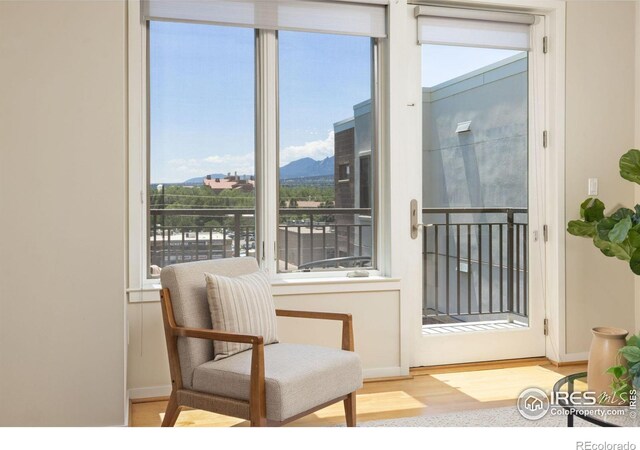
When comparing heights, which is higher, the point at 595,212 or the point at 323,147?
the point at 323,147

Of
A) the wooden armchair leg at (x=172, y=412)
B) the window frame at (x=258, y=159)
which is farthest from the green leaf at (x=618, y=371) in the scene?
the window frame at (x=258, y=159)

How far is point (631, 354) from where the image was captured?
183cm

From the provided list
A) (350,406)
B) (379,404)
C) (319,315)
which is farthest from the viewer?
(379,404)

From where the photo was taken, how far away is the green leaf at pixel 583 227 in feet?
12.3

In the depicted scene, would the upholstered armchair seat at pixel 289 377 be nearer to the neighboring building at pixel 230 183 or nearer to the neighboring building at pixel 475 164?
the neighboring building at pixel 230 183

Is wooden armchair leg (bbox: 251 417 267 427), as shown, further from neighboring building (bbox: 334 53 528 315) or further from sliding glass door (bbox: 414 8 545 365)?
sliding glass door (bbox: 414 8 545 365)

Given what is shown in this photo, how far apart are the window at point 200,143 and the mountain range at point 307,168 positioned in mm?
210

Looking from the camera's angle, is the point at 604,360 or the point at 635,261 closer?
the point at 604,360

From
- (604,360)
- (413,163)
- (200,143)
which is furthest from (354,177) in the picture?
(604,360)

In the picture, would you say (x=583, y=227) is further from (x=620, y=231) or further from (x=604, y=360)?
(x=604, y=360)

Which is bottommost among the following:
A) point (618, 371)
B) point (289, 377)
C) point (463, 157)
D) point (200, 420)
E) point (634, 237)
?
point (200, 420)

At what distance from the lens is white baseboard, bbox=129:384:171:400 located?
327 cm

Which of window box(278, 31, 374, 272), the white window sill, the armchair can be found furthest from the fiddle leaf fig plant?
the armchair

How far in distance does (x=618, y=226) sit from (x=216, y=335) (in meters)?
2.38
